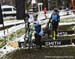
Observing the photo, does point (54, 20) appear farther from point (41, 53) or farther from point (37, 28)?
point (41, 53)

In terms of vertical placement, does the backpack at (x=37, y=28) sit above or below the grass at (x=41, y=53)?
above

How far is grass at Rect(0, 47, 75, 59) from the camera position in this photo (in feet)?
52.7

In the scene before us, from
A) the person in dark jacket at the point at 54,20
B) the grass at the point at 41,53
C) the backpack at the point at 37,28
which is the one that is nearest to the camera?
the grass at the point at 41,53

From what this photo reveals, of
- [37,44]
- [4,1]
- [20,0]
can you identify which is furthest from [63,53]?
[4,1]

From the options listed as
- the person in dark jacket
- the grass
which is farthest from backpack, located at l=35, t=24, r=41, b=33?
the person in dark jacket

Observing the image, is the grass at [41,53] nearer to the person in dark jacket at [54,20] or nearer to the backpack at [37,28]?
the backpack at [37,28]

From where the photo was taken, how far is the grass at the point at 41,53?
16078 millimetres

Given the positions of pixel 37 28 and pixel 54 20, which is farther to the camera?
pixel 54 20

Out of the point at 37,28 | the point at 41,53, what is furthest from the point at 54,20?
the point at 41,53

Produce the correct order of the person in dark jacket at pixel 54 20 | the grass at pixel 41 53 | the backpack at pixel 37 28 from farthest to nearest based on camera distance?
the person in dark jacket at pixel 54 20 < the backpack at pixel 37 28 < the grass at pixel 41 53

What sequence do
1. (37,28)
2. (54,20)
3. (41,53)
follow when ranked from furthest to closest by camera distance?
1. (54,20)
2. (37,28)
3. (41,53)

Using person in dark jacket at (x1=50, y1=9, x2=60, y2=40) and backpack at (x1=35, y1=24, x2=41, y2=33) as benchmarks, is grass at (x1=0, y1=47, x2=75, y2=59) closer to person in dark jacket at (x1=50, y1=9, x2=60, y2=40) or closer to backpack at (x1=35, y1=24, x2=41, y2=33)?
backpack at (x1=35, y1=24, x2=41, y2=33)

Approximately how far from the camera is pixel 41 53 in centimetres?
1686

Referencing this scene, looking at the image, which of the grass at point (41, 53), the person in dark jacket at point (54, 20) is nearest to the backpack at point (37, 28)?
the grass at point (41, 53)
